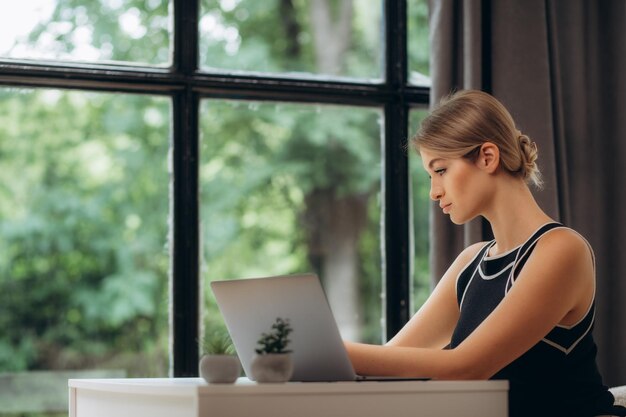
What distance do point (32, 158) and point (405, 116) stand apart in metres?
1.13

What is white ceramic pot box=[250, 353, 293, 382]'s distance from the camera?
1402mm

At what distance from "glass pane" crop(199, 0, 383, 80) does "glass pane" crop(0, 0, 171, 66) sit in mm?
141

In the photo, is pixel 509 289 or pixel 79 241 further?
pixel 79 241

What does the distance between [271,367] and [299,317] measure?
0.11 metres

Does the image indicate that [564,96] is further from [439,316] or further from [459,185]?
[459,185]

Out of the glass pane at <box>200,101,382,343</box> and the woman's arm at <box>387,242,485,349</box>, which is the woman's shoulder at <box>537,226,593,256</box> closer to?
the woman's arm at <box>387,242,485,349</box>

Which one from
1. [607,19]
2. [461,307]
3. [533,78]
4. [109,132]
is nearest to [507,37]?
[533,78]

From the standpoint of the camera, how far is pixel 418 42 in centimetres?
298

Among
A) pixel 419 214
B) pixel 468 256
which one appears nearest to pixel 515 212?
pixel 468 256

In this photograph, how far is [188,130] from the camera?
272cm

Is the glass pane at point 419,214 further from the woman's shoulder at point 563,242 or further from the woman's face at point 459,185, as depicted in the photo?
the woman's shoulder at point 563,242

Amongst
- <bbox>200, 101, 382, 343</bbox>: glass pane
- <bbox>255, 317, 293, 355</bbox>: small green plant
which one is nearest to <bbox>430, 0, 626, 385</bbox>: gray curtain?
<bbox>200, 101, 382, 343</bbox>: glass pane

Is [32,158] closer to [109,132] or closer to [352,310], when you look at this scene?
[109,132]

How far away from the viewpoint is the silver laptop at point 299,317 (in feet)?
4.81
